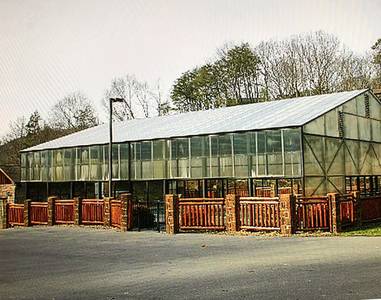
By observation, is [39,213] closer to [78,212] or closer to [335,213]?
[78,212]

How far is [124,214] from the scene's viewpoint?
21.5 metres

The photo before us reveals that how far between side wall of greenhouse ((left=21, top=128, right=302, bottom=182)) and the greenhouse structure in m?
0.05

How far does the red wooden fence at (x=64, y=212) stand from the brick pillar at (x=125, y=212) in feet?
15.9

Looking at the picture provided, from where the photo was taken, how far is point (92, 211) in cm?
2425

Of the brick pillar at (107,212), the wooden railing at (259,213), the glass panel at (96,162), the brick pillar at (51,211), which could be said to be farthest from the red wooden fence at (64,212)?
the wooden railing at (259,213)

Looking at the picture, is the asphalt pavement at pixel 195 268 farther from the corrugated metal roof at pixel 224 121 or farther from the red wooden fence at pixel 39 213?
the corrugated metal roof at pixel 224 121

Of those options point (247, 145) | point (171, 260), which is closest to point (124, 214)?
point (247, 145)

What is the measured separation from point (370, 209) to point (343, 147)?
5.75 m

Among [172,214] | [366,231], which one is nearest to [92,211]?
[172,214]

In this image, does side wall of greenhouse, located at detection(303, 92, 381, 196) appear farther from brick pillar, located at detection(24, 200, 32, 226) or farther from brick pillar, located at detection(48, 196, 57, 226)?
brick pillar, located at detection(24, 200, 32, 226)

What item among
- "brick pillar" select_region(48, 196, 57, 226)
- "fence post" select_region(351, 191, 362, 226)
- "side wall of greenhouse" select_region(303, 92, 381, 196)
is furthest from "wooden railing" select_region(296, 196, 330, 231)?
"brick pillar" select_region(48, 196, 57, 226)

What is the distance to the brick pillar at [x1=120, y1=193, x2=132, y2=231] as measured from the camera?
2136cm

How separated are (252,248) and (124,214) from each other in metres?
8.55

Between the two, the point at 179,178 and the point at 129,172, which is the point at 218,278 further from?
the point at 129,172
